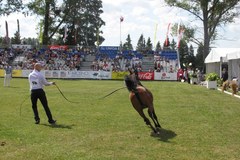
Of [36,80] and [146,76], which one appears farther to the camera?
[146,76]

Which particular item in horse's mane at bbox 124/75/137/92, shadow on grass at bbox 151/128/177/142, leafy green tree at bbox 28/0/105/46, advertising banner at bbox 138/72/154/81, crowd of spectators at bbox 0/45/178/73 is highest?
leafy green tree at bbox 28/0/105/46

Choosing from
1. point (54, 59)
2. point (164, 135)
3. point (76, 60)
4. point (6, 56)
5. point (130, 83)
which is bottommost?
point (164, 135)

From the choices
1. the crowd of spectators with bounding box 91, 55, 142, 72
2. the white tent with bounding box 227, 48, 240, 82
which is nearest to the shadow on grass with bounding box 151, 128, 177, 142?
the white tent with bounding box 227, 48, 240, 82

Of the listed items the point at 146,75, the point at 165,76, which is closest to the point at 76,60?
the point at 146,75

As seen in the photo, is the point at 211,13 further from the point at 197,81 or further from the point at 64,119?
the point at 64,119

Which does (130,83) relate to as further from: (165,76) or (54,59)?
(54,59)

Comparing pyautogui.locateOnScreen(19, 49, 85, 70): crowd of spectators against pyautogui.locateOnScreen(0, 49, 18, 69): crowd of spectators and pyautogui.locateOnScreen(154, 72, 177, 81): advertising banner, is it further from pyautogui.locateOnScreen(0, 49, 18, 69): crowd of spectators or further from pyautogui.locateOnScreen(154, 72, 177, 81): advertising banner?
pyautogui.locateOnScreen(154, 72, 177, 81): advertising banner

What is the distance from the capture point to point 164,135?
32.8ft

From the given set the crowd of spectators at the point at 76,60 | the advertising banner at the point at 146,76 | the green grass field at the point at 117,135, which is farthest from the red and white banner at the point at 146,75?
the green grass field at the point at 117,135

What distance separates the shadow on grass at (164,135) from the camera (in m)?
9.56

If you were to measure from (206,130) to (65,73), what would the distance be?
3878 cm

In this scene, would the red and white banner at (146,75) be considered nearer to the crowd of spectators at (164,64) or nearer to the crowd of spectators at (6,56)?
the crowd of spectators at (164,64)

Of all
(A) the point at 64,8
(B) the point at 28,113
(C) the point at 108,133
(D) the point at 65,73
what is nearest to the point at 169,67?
(D) the point at 65,73

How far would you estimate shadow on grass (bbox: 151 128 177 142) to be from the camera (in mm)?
9562
